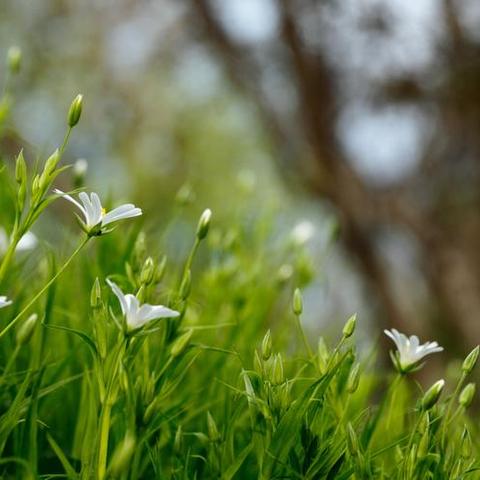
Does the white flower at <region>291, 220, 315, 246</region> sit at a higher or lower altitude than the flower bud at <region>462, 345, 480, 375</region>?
lower

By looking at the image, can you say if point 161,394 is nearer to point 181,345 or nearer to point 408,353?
point 181,345

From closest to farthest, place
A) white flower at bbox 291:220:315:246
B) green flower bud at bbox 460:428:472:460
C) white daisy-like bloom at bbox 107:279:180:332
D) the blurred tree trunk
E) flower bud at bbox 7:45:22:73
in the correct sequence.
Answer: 1. white daisy-like bloom at bbox 107:279:180:332
2. green flower bud at bbox 460:428:472:460
3. flower bud at bbox 7:45:22:73
4. white flower at bbox 291:220:315:246
5. the blurred tree trunk

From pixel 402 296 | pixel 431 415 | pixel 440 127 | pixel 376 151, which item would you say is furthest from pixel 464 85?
pixel 431 415

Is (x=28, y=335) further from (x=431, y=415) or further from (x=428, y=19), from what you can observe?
(x=428, y=19)

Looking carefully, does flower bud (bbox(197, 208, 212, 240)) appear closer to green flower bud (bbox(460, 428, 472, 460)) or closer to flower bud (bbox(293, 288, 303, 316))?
flower bud (bbox(293, 288, 303, 316))

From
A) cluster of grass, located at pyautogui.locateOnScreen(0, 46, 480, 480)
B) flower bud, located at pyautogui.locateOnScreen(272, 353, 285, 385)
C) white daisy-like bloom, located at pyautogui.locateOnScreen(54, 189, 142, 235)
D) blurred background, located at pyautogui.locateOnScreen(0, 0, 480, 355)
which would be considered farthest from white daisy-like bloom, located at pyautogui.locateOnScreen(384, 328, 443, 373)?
blurred background, located at pyautogui.locateOnScreen(0, 0, 480, 355)

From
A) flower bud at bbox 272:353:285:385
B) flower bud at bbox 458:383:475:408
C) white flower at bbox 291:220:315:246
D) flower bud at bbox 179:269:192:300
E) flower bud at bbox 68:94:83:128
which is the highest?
flower bud at bbox 68:94:83:128

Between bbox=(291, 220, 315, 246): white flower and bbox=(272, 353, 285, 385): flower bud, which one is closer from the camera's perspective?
bbox=(272, 353, 285, 385): flower bud

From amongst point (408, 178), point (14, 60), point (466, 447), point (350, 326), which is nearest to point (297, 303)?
point (350, 326)
